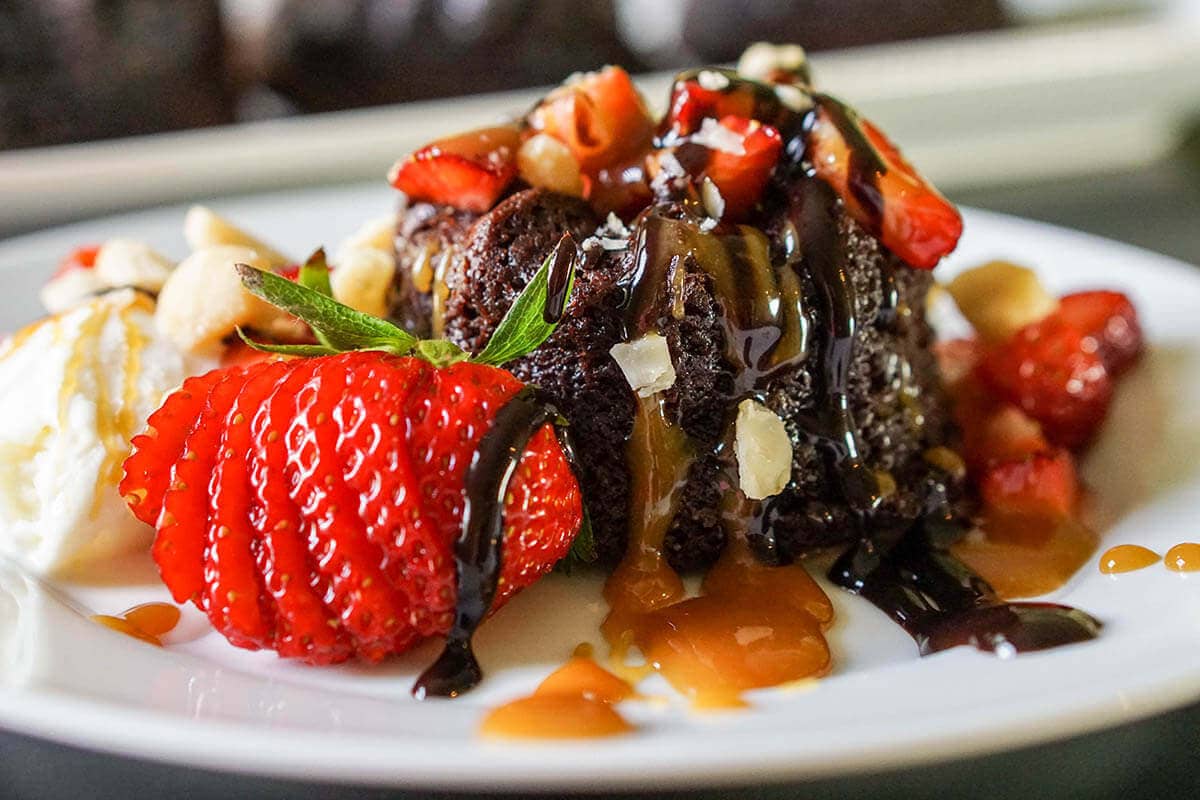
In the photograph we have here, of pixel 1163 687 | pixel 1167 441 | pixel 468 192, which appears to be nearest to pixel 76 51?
pixel 468 192

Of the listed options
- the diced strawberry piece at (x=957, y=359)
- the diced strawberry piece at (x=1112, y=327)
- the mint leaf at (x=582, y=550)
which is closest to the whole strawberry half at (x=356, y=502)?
the mint leaf at (x=582, y=550)

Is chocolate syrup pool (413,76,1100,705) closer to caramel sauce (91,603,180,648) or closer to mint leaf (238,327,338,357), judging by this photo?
mint leaf (238,327,338,357)

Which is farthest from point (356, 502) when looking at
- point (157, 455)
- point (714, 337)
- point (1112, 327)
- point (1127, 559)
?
point (1112, 327)

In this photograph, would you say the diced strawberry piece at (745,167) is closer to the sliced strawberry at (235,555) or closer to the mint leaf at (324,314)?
the mint leaf at (324,314)

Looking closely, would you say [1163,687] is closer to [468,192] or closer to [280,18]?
[468,192]

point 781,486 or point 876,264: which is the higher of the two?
point 876,264

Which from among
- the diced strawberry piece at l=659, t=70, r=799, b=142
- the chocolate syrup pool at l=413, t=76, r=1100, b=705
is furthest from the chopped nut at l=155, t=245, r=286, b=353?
the diced strawberry piece at l=659, t=70, r=799, b=142

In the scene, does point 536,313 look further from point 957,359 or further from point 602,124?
point 957,359

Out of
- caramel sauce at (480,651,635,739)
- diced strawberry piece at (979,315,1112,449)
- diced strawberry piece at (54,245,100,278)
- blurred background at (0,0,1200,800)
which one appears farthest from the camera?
blurred background at (0,0,1200,800)
